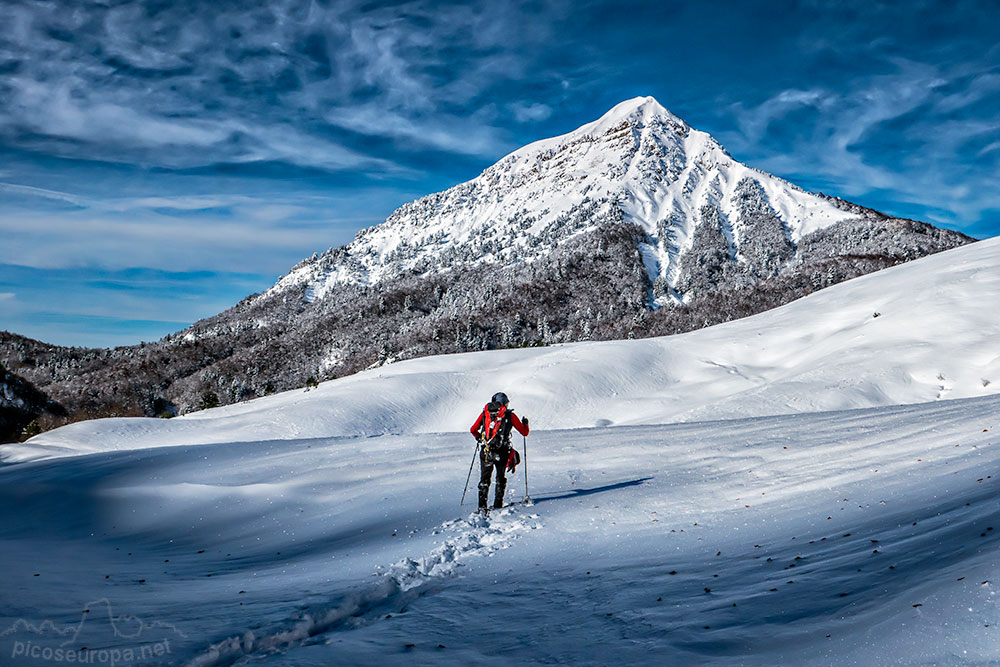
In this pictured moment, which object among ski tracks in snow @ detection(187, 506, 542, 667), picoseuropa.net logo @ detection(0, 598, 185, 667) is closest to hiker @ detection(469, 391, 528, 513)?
ski tracks in snow @ detection(187, 506, 542, 667)

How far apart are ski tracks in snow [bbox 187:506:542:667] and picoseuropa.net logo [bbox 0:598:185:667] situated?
1.73 feet

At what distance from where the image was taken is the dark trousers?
1041 centimetres

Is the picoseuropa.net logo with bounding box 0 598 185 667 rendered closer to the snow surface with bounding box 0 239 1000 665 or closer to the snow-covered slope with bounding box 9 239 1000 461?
the snow surface with bounding box 0 239 1000 665

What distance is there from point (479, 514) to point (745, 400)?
1668 centimetres

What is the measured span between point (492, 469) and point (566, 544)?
2.35 metres

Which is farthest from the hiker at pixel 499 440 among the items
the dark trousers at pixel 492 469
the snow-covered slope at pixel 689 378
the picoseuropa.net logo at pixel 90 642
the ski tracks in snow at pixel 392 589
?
the snow-covered slope at pixel 689 378

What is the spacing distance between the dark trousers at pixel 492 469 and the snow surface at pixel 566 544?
644 mm

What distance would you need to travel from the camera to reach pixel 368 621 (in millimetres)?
5801

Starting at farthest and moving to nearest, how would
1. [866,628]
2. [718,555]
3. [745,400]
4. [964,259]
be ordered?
1. [964,259]
2. [745,400]
3. [718,555]
4. [866,628]

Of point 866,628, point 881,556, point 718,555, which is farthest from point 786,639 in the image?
point 718,555

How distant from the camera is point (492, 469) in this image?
34.1 ft

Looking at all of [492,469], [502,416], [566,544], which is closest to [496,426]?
[502,416]

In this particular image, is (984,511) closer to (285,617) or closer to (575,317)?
(285,617)

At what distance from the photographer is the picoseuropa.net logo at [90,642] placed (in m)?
4.69
